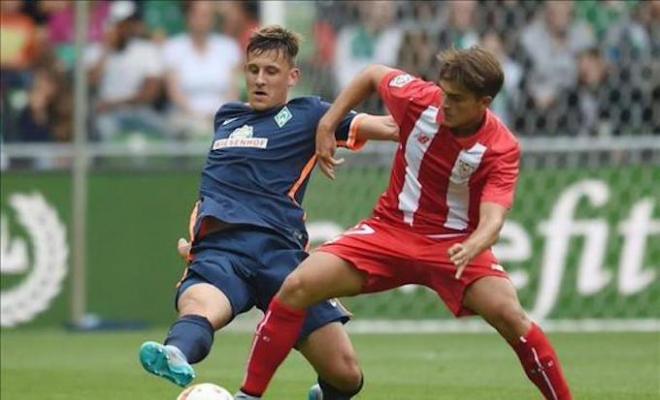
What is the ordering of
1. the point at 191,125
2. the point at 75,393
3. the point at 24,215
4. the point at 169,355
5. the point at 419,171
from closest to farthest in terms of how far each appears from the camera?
1. the point at 169,355
2. the point at 419,171
3. the point at 75,393
4. the point at 24,215
5. the point at 191,125

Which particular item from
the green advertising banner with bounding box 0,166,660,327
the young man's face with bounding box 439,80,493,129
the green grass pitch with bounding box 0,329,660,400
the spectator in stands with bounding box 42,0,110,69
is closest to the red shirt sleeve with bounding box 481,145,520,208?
the young man's face with bounding box 439,80,493,129

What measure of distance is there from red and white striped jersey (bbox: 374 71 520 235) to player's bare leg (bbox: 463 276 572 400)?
0.37 meters

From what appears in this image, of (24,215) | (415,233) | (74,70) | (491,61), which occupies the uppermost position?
(491,61)

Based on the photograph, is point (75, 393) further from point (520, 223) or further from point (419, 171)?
point (520, 223)

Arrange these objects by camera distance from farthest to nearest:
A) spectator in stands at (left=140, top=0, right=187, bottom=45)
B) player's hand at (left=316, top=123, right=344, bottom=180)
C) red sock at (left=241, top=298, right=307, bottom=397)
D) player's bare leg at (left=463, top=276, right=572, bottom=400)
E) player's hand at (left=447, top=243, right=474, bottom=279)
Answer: spectator in stands at (left=140, top=0, right=187, bottom=45) < player's hand at (left=316, top=123, right=344, bottom=180) < red sock at (left=241, top=298, right=307, bottom=397) < player's bare leg at (left=463, top=276, right=572, bottom=400) < player's hand at (left=447, top=243, right=474, bottom=279)

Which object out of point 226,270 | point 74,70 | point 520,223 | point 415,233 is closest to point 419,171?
point 415,233

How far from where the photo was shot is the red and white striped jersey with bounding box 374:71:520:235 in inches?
320

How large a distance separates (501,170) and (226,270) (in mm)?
1405

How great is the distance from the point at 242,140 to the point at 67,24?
9280 mm

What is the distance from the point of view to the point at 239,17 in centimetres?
1784

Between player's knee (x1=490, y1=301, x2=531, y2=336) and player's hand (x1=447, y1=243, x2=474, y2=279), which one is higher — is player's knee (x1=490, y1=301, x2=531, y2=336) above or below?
below

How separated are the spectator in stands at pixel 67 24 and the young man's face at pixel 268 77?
887cm

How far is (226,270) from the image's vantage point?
8461mm

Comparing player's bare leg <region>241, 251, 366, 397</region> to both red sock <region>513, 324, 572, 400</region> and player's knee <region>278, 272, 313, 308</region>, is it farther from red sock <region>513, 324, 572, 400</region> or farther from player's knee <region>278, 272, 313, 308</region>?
red sock <region>513, 324, 572, 400</region>
